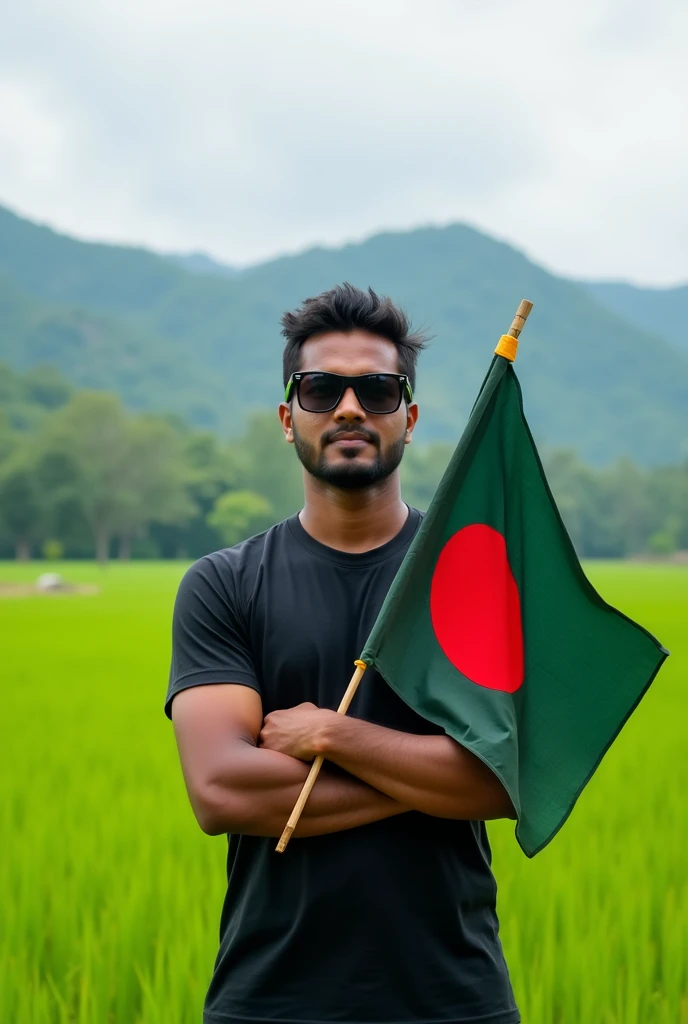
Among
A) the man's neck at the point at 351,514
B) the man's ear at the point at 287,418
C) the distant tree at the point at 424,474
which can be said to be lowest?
the man's neck at the point at 351,514

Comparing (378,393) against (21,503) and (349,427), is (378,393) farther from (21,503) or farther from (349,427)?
(21,503)

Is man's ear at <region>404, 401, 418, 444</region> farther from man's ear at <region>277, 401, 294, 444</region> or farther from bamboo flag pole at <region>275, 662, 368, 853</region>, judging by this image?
bamboo flag pole at <region>275, 662, 368, 853</region>

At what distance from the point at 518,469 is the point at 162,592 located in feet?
130

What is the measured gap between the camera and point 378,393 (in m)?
2.49

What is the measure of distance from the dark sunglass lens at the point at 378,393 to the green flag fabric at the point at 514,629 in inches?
7.7

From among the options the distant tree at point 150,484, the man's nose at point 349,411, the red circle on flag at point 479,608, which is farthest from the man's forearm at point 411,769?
the distant tree at point 150,484

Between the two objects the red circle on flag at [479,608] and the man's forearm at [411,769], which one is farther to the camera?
the red circle on flag at [479,608]

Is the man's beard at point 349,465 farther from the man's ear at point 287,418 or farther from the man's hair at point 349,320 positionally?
the man's hair at point 349,320

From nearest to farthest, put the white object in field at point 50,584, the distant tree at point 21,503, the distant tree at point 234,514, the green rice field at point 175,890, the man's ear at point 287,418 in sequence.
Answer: the man's ear at point 287,418
the green rice field at point 175,890
the white object in field at point 50,584
the distant tree at point 21,503
the distant tree at point 234,514

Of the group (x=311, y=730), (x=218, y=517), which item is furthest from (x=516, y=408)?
(x=218, y=517)

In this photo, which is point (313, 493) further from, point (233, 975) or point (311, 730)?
point (233, 975)

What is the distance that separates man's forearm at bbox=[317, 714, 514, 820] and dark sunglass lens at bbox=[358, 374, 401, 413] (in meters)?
0.65

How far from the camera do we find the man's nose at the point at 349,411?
2.44m

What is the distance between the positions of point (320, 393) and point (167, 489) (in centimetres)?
8745
